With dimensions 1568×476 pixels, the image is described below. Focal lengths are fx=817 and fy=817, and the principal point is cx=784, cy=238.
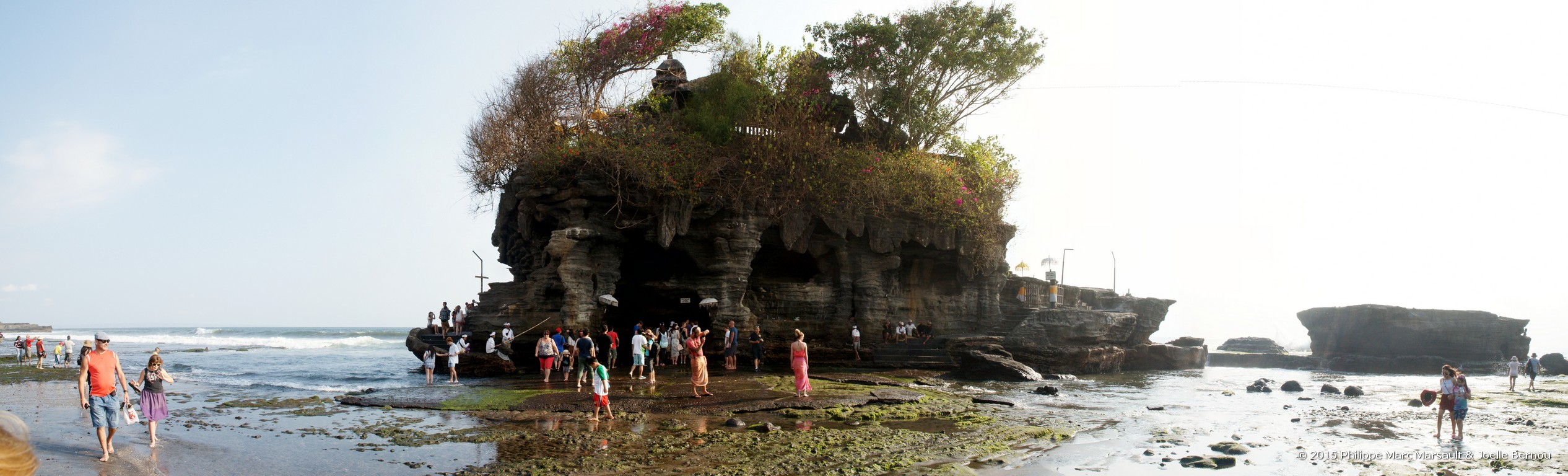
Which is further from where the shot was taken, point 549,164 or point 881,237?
point 881,237

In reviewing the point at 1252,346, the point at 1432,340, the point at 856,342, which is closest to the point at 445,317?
the point at 856,342

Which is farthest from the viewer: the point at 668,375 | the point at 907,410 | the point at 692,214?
the point at 692,214

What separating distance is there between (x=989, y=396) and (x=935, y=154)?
1385 cm

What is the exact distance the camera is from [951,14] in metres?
29.3

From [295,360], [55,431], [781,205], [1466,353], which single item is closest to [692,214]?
[781,205]

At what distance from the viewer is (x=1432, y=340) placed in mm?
39062

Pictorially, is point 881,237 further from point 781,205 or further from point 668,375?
point 668,375

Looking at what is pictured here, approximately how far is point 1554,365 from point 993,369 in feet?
106

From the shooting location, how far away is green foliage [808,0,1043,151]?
29250 mm

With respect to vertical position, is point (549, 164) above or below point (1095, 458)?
above

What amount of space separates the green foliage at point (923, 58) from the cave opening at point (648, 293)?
9.18 metres

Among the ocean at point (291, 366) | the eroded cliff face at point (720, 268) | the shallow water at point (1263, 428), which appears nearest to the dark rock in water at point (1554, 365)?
the shallow water at point (1263, 428)

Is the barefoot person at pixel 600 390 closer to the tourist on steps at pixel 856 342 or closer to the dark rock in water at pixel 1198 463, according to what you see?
the dark rock in water at pixel 1198 463

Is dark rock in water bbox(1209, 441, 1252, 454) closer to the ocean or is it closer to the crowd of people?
the ocean
